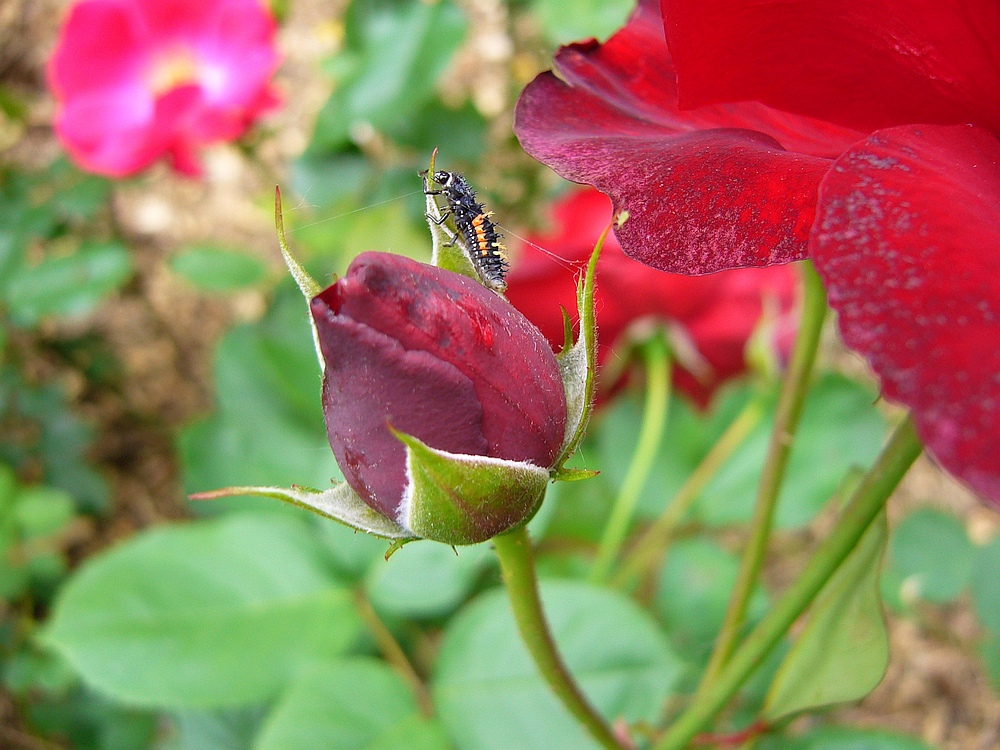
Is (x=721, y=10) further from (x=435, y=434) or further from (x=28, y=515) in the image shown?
(x=28, y=515)

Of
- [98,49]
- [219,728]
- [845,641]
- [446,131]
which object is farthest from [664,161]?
[98,49]

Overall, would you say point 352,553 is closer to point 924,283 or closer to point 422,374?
point 422,374

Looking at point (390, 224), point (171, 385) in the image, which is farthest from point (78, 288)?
point (171, 385)

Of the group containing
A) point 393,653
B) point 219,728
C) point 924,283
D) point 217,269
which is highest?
point 924,283

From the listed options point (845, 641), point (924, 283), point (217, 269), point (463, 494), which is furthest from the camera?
point (217, 269)

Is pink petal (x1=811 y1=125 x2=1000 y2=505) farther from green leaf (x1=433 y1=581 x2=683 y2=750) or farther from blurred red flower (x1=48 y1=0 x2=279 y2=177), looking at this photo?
blurred red flower (x1=48 y1=0 x2=279 y2=177)

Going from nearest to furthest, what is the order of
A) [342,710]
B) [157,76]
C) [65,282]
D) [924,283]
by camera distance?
1. [924,283]
2. [342,710]
3. [65,282]
4. [157,76]

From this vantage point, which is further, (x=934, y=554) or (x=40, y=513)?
(x=40, y=513)

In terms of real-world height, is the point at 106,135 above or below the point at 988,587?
above
